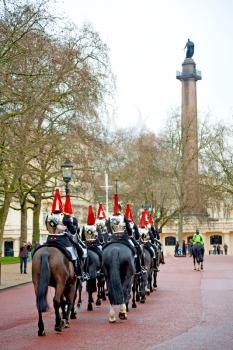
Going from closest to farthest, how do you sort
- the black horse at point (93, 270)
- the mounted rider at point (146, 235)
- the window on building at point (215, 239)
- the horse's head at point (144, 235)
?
1. the black horse at point (93, 270)
2. the mounted rider at point (146, 235)
3. the horse's head at point (144, 235)
4. the window on building at point (215, 239)

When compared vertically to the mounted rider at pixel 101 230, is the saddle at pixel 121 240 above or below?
below

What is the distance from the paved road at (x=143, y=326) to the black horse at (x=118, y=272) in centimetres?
47

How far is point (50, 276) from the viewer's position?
1452 cm

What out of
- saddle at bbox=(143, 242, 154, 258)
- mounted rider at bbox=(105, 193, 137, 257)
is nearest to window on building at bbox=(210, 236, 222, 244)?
saddle at bbox=(143, 242, 154, 258)

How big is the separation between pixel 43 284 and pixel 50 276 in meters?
0.37

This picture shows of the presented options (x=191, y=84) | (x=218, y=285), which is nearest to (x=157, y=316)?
(x=218, y=285)

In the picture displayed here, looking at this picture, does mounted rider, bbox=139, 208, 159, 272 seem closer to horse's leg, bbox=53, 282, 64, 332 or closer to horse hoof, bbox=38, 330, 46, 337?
horse's leg, bbox=53, 282, 64, 332

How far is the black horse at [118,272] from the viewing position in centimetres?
1585

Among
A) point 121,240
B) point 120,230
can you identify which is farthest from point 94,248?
point 121,240

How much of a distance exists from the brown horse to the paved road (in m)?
0.39

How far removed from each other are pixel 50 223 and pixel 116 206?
304 cm

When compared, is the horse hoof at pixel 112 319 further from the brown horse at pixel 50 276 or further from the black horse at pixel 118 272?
the brown horse at pixel 50 276

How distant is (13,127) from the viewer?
30953 millimetres

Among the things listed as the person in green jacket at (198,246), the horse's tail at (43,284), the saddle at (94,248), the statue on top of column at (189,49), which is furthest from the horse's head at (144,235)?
the statue on top of column at (189,49)
